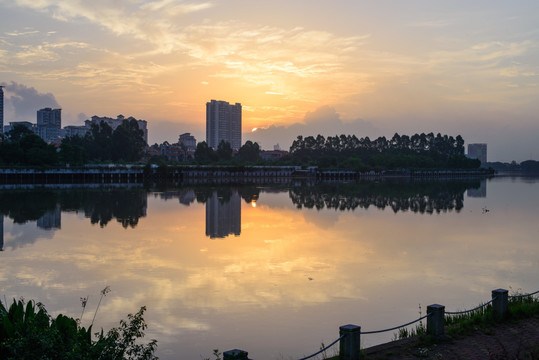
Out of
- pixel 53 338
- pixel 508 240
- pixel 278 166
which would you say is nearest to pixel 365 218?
pixel 508 240

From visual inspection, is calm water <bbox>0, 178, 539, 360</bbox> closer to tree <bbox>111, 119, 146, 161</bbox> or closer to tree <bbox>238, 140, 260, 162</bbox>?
tree <bbox>111, 119, 146, 161</bbox>

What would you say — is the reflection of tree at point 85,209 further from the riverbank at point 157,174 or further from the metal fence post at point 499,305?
the riverbank at point 157,174

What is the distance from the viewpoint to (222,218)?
95.2 feet

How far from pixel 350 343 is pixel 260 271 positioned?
316 inches

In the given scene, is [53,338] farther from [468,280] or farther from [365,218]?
[365,218]

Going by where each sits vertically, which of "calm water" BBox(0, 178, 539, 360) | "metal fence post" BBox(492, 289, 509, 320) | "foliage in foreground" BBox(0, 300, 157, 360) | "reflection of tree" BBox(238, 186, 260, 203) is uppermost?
"foliage in foreground" BBox(0, 300, 157, 360)

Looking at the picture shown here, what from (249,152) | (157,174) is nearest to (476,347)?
(157,174)

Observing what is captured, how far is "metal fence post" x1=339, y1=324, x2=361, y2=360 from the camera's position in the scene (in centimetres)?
709

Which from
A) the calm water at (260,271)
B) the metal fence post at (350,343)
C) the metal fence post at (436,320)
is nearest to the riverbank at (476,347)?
the metal fence post at (436,320)

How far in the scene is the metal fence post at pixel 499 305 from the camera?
911 centimetres

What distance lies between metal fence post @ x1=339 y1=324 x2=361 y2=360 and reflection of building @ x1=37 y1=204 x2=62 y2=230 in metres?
20.8

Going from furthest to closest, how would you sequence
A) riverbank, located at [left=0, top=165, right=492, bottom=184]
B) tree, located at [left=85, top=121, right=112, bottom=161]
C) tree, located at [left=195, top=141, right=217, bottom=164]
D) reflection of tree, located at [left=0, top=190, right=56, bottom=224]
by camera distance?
tree, located at [left=195, top=141, right=217, bottom=164] < tree, located at [left=85, top=121, right=112, bottom=161] < riverbank, located at [left=0, top=165, right=492, bottom=184] < reflection of tree, located at [left=0, top=190, right=56, bottom=224]

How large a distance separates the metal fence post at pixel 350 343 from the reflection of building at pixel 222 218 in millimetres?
14896

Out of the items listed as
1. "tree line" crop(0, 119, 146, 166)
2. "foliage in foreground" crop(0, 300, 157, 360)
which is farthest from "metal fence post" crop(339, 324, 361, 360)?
"tree line" crop(0, 119, 146, 166)
